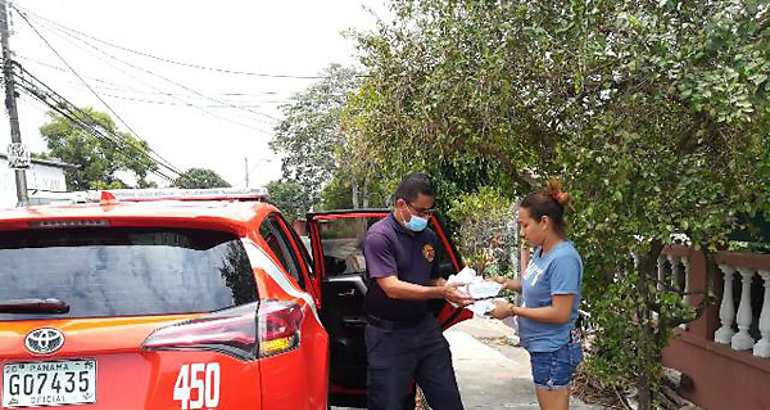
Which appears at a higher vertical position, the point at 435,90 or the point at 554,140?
the point at 435,90

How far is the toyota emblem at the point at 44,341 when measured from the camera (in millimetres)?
2148

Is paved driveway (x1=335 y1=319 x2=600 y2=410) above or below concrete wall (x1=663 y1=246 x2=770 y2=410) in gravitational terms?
below

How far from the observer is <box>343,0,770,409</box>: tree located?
3127 mm

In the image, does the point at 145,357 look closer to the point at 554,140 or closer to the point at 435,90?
the point at 435,90

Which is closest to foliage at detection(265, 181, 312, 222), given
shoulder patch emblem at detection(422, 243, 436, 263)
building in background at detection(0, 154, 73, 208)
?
building in background at detection(0, 154, 73, 208)

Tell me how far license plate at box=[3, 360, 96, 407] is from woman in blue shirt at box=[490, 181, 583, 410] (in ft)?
6.07

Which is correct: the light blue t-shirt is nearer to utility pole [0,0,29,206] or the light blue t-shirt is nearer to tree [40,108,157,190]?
utility pole [0,0,29,206]

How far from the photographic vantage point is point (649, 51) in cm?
328

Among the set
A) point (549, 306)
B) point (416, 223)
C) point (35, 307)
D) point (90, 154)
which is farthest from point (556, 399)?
point (90, 154)

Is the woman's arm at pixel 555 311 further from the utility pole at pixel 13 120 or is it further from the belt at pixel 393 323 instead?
the utility pole at pixel 13 120

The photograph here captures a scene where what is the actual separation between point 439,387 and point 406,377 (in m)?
0.22

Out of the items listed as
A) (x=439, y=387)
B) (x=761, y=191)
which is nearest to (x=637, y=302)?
(x=761, y=191)

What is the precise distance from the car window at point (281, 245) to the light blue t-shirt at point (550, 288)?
4.04ft

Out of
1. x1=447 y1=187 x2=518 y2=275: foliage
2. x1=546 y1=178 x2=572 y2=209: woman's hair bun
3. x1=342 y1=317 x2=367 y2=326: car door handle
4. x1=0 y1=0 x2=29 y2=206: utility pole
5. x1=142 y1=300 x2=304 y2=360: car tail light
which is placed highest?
x1=0 y1=0 x2=29 y2=206: utility pole
